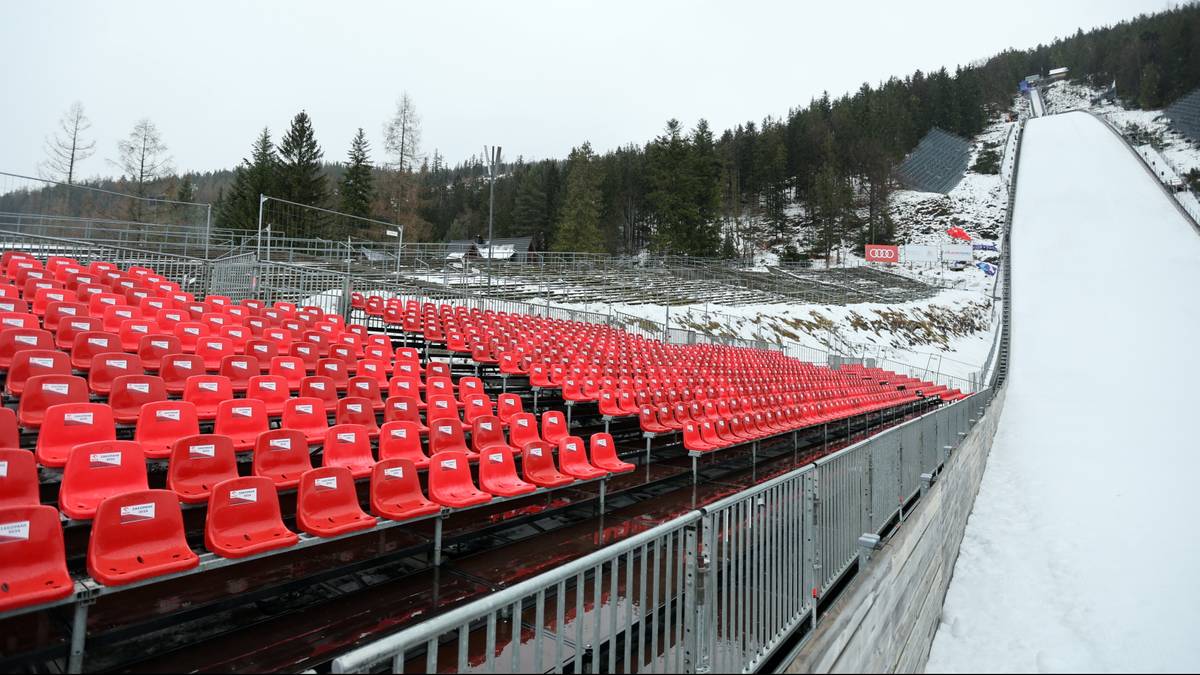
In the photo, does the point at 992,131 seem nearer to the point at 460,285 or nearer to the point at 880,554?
the point at 460,285

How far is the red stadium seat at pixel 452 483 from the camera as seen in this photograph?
4.79 meters

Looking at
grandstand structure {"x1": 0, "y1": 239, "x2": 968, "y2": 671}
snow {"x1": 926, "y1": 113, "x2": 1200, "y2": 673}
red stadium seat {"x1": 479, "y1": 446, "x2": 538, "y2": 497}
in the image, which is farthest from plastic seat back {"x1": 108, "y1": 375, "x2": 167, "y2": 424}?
snow {"x1": 926, "y1": 113, "x2": 1200, "y2": 673}

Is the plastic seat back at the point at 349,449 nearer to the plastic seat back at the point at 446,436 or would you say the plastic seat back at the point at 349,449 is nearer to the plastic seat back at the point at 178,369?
the plastic seat back at the point at 446,436

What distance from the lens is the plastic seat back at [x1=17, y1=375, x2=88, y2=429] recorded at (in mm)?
4723

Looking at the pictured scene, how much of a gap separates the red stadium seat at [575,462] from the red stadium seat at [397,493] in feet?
5.53

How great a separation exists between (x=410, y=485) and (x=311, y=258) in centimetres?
2008

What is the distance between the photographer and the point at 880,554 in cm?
322

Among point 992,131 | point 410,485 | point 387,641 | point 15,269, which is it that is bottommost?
point 410,485

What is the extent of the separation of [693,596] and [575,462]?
3.49 m

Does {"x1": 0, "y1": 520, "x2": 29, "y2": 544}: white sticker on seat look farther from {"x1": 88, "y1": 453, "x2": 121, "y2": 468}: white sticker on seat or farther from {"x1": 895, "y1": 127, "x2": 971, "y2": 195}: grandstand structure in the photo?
{"x1": 895, "y1": 127, "x2": 971, "y2": 195}: grandstand structure

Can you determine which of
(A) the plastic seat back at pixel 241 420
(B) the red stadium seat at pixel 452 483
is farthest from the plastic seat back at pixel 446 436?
(A) the plastic seat back at pixel 241 420

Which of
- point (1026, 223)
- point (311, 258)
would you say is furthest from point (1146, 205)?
point (311, 258)

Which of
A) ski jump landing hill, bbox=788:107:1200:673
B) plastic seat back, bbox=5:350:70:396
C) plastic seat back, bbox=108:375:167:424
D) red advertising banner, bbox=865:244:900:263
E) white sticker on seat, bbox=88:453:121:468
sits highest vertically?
red advertising banner, bbox=865:244:900:263

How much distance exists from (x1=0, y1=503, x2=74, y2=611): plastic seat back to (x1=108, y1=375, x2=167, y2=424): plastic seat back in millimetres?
2329
